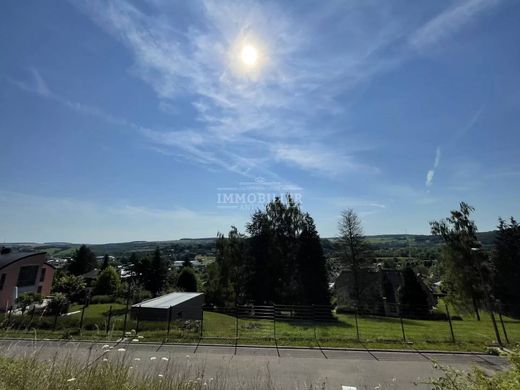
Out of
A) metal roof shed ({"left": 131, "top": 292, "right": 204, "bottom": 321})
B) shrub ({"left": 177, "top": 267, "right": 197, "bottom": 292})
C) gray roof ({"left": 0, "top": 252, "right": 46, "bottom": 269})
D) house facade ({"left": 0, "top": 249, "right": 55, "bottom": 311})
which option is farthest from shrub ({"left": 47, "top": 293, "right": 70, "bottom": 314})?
shrub ({"left": 177, "top": 267, "right": 197, "bottom": 292})

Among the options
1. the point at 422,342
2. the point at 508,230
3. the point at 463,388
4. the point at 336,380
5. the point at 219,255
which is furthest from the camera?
the point at 508,230

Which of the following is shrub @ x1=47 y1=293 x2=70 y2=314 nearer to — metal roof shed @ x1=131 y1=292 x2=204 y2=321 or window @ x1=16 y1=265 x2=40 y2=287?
metal roof shed @ x1=131 y1=292 x2=204 y2=321

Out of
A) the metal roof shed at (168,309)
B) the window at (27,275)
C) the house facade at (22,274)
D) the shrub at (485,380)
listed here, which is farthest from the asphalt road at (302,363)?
the window at (27,275)

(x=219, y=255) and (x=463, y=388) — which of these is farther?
(x=219, y=255)

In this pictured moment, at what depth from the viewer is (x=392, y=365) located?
1017 cm

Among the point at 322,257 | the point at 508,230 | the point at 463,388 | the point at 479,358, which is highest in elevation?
the point at 508,230

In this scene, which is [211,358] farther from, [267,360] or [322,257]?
[322,257]

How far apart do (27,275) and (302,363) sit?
43033 mm

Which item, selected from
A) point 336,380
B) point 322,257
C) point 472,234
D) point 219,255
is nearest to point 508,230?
point 322,257

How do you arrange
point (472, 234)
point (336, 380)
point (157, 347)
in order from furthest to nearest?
point (472, 234) → point (157, 347) → point (336, 380)

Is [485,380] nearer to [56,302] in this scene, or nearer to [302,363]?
[302,363]

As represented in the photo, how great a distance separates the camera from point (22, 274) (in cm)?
→ 3672

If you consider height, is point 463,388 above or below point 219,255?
below

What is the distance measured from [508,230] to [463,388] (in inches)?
1771
